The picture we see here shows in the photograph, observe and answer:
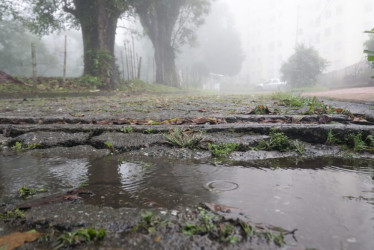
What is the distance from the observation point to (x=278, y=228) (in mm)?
1021

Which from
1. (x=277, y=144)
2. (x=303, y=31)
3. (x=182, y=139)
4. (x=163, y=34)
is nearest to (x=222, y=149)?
(x=182, y=139)

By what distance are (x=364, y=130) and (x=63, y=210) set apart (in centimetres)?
236

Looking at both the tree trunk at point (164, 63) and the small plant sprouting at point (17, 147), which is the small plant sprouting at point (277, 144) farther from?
the tree trunk at point (164, 63)

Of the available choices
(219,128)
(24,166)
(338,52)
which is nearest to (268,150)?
(219,128)

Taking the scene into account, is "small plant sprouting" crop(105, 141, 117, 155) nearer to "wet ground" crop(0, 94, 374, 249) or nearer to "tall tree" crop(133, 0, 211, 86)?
"wet ground" crop(0, 94, 374, 249)

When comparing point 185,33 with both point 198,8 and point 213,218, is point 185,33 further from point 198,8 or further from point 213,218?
point 213,218

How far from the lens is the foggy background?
3616cm

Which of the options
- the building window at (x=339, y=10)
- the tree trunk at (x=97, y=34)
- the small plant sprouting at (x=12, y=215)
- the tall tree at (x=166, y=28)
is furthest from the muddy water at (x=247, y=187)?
the building window at (x=339, y=10)

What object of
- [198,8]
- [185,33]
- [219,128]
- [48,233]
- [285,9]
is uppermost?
[285,9]

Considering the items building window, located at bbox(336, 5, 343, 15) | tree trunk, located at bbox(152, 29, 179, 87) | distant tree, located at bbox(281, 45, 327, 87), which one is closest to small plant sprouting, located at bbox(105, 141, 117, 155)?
tree trunk, located at bbox(152, 29, 179, 87)

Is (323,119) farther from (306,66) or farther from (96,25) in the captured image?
(306,66)

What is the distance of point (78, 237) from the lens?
965 millimetres

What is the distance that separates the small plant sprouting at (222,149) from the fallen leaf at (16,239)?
1.32m

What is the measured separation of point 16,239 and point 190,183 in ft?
2.76
